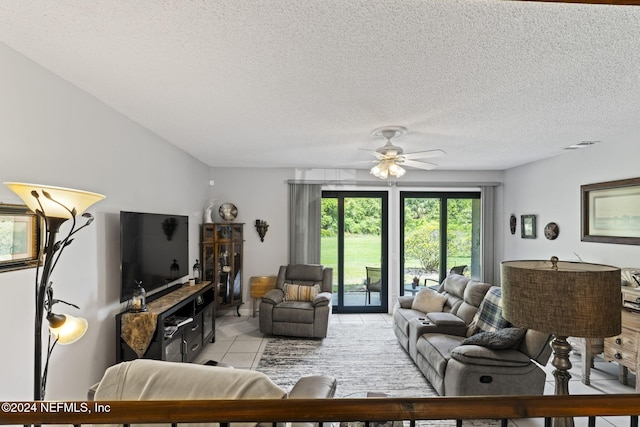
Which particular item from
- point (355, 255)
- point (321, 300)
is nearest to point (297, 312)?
point (321, 300)

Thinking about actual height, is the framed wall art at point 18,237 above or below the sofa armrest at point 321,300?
above

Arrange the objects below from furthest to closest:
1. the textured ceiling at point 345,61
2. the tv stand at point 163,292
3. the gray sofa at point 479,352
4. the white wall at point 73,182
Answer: the tv stand at point 163,292, the gray sofa at point 479,352, the white wall at point 73,182, the textured ceiling at point 345,61

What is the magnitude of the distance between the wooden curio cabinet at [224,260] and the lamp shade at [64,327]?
9.94 feet

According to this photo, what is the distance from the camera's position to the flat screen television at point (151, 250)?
2.69 metres

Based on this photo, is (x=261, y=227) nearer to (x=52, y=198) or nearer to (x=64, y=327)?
(x=64, y=327)

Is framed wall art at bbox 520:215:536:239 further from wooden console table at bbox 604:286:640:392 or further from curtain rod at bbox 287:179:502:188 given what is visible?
wooden console table at bbox 604:286:640:392

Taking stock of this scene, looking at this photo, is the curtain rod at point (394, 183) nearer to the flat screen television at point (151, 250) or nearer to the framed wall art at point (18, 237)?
the flat screen television at point (151, 250)

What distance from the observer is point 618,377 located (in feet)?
10.7

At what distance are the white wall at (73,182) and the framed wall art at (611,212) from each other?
5.11 meters

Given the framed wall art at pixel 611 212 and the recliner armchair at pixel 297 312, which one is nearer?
the framed wall art at pixel 611 212

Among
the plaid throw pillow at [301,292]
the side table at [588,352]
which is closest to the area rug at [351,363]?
the plaid throw pillow at [301,292]

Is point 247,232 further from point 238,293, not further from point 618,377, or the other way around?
point 618,377

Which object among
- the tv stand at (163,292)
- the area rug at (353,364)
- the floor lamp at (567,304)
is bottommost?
the area rug at (353,364)

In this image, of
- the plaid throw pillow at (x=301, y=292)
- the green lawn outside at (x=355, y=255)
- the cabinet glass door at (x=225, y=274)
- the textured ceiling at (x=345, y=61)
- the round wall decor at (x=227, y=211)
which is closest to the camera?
the textured ceiling at (x=345, y=61)
